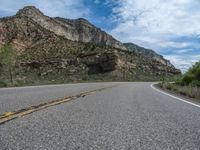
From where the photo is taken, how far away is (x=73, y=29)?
16862cm

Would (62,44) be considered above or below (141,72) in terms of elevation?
above

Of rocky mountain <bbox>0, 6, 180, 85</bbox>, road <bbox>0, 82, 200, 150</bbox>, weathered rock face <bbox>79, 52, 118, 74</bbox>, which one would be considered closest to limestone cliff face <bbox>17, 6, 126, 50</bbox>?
rocky mountain <bbox>0, 6, 180, 85</bbox>

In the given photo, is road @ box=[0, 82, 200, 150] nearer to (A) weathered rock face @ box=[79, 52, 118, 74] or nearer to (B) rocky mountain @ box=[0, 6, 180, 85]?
(B) rocky mountain @ box=[0, 6, 180, 85]

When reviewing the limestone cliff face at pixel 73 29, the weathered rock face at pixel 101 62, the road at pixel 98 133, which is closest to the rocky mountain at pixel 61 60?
the weathered rock face at pixel 101 62

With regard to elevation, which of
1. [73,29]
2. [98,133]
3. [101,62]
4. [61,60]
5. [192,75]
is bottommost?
[98,133]

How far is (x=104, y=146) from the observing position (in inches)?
200

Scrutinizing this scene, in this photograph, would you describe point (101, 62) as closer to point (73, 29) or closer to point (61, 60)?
point (61, 60)

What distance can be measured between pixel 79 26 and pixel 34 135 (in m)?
179

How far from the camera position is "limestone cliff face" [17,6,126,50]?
127762 millimetres

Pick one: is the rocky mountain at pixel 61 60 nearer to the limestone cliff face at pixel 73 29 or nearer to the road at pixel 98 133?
the limestone cliff face at pixel 73 29

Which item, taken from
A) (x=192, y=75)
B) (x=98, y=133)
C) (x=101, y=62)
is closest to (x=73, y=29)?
(x=101, y=62)

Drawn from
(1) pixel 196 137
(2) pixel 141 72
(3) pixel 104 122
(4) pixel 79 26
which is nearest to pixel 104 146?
(1) pixel 196 137

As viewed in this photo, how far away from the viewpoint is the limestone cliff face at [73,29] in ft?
419

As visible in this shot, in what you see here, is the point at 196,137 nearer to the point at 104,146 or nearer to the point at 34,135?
the point at 104,146
